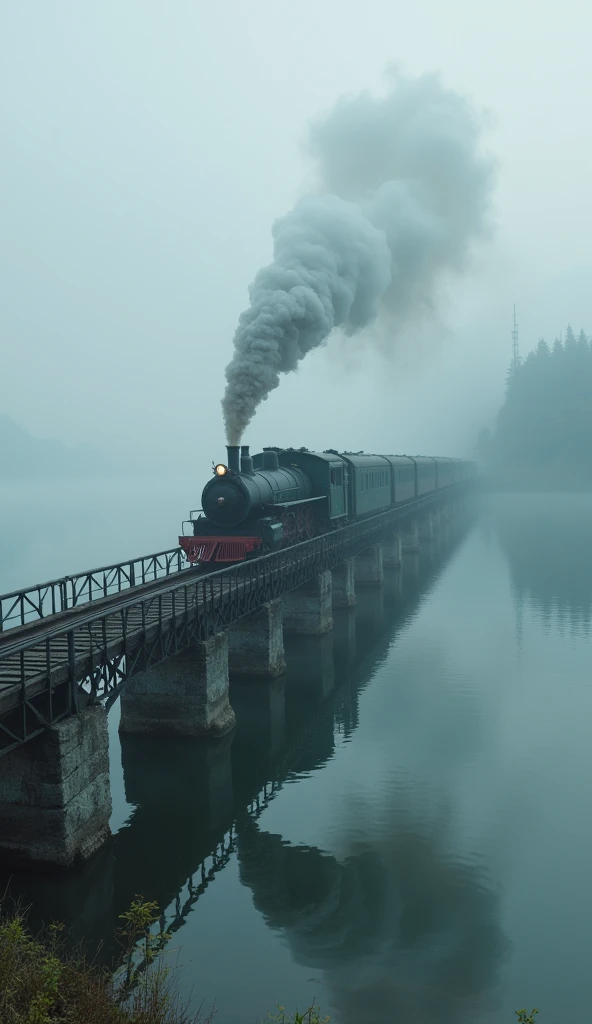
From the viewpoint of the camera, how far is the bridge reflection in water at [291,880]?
11969 millimetres

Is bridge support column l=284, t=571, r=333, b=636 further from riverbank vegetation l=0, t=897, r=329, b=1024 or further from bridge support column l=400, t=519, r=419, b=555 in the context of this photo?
bridge support column l=400, t=519, r=419, b=555

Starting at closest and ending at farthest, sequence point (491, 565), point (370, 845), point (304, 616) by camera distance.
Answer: point (370, 845), point (304, 616), point (491, 565)

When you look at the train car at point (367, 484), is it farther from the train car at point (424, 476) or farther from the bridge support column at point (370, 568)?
the train car at point (424, 476)

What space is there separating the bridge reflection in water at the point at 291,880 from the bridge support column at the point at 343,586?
16681 mm

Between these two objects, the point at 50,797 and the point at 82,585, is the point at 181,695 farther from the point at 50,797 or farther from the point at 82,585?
the point at 50,797

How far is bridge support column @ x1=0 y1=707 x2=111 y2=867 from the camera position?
44.2ft

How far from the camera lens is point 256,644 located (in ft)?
87.8

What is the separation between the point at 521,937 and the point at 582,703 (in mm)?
13373

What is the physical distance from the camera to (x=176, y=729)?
68.5 feet

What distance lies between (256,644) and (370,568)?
21398 millimetres


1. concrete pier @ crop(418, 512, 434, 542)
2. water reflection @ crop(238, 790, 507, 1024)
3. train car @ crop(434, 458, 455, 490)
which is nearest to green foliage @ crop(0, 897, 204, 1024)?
water reflection @ crop(238, 790, 507, 1024)

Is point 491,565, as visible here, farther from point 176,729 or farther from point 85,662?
point 85,662

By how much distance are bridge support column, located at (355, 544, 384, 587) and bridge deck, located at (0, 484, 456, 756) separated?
17.8m

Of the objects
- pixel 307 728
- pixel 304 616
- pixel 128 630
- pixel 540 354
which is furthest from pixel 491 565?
pixel 540 354
